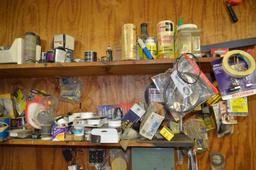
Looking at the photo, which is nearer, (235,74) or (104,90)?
(235,74)

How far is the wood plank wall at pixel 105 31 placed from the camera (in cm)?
115

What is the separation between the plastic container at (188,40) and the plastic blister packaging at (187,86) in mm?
49

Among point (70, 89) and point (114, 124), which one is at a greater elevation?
point (70, 89)

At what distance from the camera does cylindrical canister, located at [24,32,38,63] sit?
110 cm

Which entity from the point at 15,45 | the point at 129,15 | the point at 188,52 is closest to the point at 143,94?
the point at 188,52

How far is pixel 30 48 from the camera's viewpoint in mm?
1116

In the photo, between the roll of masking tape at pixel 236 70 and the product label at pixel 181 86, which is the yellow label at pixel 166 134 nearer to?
the product label at pixel 181 86

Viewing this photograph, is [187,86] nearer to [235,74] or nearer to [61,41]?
[235,74]

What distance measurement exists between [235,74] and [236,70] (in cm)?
6

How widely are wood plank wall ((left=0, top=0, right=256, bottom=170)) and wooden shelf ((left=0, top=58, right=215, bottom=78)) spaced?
0.26ft

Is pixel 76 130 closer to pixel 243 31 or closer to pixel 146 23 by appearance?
pixel 146 23

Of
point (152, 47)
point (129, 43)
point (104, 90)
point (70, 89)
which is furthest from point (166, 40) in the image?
point (70, 89)

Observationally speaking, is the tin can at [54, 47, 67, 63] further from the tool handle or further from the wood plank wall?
the tool handle

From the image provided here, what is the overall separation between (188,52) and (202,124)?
411 mm
